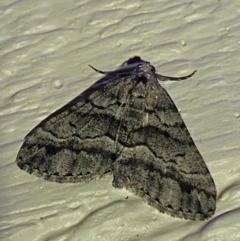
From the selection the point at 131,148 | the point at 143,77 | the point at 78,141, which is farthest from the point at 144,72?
the point at 78,141

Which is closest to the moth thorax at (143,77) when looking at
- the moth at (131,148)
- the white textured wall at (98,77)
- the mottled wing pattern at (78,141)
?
the moth at (131,148)

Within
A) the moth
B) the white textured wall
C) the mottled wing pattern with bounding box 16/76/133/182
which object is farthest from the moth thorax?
the white textured wall

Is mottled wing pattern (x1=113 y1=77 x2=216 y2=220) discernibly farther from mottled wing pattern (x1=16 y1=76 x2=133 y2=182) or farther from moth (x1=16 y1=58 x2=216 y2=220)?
mottled wing pattern (x1=16 y1=76 x2=133 y2=182)

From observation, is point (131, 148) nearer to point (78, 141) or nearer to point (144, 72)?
point (78, 141)

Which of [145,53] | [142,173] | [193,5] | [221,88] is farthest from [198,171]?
[193,5]

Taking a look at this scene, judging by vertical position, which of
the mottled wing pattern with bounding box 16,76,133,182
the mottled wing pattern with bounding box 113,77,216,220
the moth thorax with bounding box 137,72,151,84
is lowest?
the mottled wing pattern with bounding box 113,77,216,220

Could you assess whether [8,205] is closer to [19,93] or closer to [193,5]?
[19,93]

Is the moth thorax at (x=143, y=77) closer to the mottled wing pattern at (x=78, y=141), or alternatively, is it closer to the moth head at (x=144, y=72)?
the moth head at (x=144, y=72)
